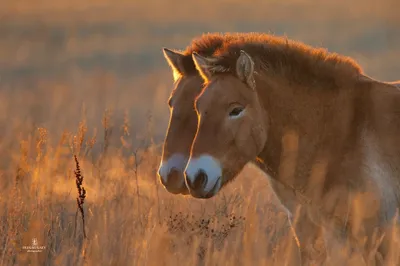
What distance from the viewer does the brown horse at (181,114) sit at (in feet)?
26.7

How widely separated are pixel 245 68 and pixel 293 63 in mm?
558

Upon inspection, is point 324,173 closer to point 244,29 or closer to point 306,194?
point 306,194

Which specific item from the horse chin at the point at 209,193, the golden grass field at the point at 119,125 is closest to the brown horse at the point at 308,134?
the horse chin at the point at 209,193

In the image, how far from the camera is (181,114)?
28.3 feet

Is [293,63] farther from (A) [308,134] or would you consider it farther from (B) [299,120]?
(A) [308,134]

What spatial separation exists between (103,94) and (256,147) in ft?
45.5

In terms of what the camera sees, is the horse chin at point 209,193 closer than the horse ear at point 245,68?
Yes

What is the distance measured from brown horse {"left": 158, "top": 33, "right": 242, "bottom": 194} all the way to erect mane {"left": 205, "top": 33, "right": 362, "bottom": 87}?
2.52 feet

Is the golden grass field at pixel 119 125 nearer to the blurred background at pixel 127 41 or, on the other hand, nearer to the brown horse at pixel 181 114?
the blurred background at pixel 127 41

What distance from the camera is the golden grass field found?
25.9ft

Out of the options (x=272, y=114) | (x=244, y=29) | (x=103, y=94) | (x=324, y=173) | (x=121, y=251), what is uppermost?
(x=244, y=29)

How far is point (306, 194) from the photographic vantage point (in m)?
7.63

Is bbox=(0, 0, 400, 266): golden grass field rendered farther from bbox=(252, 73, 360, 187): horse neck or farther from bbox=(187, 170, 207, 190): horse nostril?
bbox=(252, 73, 360, 187): horse neck

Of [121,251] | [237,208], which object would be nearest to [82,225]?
[121,251]
